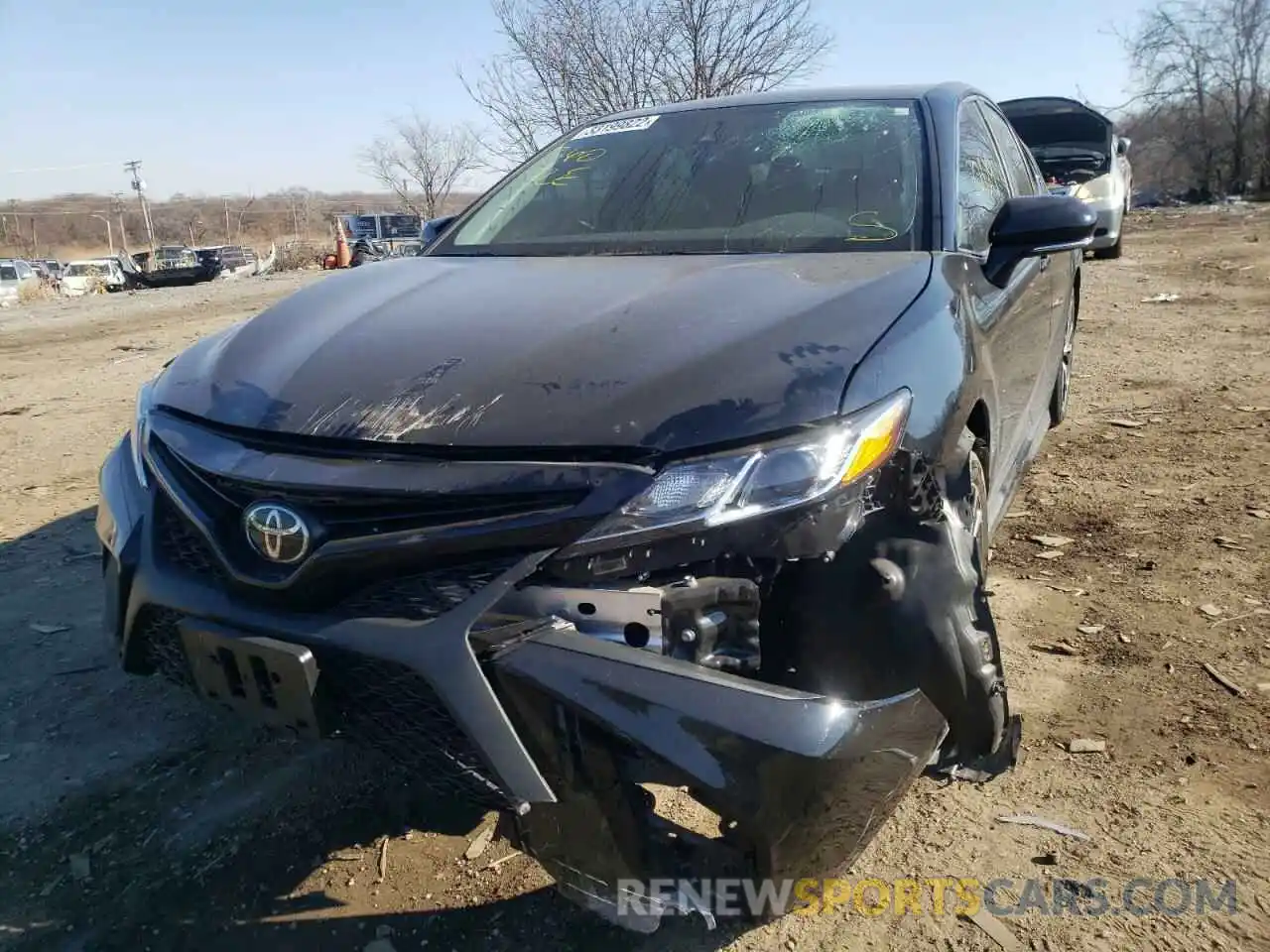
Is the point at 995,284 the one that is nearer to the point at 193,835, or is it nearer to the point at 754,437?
the point at 754,437

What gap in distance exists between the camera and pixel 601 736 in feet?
4.72

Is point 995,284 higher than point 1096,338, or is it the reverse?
point 995,284

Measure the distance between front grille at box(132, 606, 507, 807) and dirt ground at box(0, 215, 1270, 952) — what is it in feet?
1.68

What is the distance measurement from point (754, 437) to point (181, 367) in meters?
1.46

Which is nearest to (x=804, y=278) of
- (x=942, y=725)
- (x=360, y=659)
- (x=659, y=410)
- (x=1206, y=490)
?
(x=659, y=410)

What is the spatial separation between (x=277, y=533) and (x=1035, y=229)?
1.96 m

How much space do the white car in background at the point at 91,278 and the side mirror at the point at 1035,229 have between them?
25.3 metres

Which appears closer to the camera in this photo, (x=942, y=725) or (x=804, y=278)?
(x=942, y=725)

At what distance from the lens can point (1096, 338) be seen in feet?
25.5

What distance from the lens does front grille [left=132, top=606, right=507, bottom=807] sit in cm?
152

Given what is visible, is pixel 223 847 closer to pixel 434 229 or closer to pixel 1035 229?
pixel 434 229

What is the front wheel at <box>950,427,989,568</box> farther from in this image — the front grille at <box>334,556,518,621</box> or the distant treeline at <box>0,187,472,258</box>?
the distant treeline at <box>0,187,472,258</box>

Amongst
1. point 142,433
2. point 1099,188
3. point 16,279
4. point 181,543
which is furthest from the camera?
point 16,279

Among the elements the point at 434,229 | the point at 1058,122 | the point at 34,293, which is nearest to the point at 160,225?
the point at 34,293
